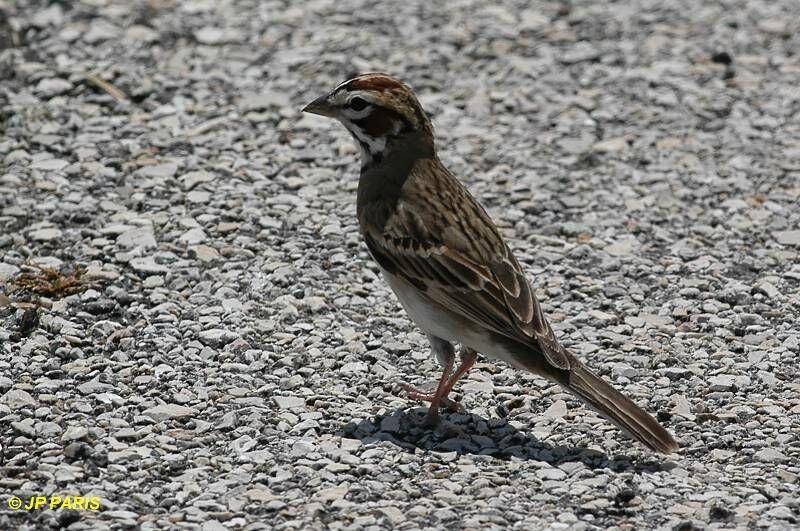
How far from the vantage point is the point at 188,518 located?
22.7 ft

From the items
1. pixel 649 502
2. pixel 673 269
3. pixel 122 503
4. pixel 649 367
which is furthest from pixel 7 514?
pixel 673 269

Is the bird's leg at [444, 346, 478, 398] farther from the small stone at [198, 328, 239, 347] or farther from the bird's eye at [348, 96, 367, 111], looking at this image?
the bird's eye at [348, 96, 367, 111]

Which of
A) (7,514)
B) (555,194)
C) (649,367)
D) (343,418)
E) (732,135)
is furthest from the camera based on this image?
(732,135)

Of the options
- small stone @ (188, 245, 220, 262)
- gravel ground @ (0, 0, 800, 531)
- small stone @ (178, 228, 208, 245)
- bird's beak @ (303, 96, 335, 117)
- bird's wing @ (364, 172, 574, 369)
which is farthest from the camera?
small stone @ (178, 228, 208, 245)

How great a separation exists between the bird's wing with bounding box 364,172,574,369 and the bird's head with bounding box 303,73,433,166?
406 millimetres

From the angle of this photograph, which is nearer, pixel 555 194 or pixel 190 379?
pixel 190 379

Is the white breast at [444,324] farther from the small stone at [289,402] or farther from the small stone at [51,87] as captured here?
the small stone at [51,87]

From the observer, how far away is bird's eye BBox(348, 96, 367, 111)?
28.0ft

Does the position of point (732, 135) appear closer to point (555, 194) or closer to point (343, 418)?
point (555, 194)

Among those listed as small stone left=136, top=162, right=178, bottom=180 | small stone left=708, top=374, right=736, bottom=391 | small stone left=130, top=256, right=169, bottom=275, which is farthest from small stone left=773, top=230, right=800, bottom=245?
small stone left=136, top=162, right=178, bottom=180

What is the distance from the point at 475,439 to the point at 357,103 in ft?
7.05

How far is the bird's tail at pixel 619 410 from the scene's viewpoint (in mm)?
7470

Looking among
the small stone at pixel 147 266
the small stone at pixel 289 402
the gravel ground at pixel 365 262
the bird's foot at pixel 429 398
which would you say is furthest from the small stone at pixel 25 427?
the bird's foot at pixel 429 398

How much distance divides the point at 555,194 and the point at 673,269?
1.36m
